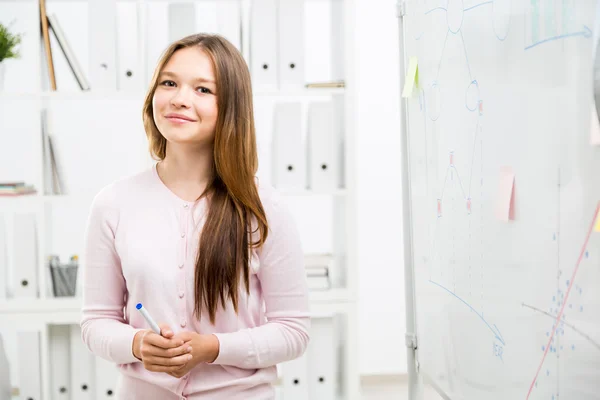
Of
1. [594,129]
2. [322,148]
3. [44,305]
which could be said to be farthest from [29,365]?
[594,129]

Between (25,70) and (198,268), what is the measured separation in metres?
2.35

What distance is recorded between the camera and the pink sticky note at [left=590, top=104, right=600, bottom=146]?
0.83 metres

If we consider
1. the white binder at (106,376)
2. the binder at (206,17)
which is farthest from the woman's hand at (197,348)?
the binder at (206,17)

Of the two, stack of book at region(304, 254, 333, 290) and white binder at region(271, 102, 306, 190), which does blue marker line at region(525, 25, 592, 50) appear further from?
stack of book at region(304, 254, 333, 290)

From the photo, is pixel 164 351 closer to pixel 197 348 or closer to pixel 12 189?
pixel 197 348

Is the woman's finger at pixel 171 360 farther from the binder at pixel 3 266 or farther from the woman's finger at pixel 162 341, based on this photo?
the binder at pixel 3 266

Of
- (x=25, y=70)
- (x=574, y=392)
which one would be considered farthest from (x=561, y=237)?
(x=25, y=70)

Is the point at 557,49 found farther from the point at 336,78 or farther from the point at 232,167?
the point at 336,78

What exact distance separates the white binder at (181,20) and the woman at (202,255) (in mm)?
1231

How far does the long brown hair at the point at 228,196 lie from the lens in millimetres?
1293

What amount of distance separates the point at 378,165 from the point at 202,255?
2372 mm

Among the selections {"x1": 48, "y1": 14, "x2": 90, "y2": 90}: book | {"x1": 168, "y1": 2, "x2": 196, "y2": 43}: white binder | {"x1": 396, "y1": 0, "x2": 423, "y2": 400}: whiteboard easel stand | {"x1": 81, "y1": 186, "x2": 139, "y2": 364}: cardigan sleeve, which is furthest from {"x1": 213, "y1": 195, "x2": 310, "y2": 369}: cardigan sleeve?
{"x1": 48, "y1": 14, "x2": 90, "y2": 90}: book

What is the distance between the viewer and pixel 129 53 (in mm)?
2541

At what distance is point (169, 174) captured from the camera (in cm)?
139
